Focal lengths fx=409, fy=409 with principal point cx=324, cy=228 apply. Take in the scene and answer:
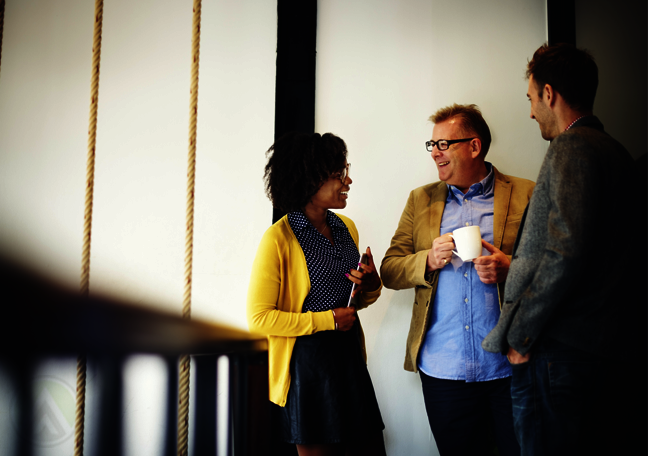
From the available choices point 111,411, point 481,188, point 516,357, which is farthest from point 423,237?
Answer: point 111,411

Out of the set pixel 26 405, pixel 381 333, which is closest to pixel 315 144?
pixel 381 333

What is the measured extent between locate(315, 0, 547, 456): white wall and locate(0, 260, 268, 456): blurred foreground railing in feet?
2.01

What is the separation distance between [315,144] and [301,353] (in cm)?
76

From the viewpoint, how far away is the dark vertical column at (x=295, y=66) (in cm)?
197

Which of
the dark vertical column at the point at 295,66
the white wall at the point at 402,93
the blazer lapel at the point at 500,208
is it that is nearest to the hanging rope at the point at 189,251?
the dark vertical column at the point at 295,66

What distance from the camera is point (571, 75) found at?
116 centimetres

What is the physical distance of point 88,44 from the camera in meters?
1.84

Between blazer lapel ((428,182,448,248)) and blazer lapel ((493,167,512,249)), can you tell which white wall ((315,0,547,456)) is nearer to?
blazer lapel ((428,182,448,248))

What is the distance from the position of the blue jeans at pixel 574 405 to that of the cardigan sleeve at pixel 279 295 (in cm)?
64

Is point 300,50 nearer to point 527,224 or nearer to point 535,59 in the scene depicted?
point 535,59

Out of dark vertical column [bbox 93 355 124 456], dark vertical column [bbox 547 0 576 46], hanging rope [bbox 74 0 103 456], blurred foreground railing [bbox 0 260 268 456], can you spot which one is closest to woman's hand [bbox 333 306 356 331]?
blurred foreground railing [bbox 0 260 268 456]

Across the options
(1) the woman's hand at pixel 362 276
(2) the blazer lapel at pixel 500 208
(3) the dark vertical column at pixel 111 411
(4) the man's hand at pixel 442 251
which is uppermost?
(2) the blazer lapel at pixel 500 208

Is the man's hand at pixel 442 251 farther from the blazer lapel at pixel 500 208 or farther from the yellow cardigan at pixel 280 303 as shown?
the yellow cardigan at pixel 280 303

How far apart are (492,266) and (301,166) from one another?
2.51 feet
